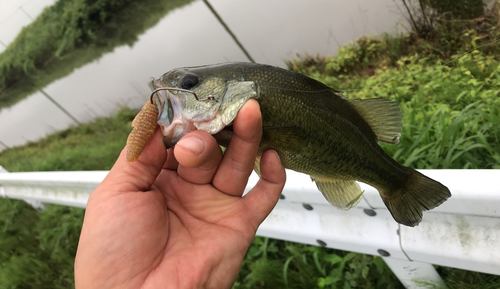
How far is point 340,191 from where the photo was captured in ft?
4.93

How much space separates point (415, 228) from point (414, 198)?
0.23m

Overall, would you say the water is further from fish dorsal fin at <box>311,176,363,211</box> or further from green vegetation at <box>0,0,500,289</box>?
fish dorsal fin at <box>311,176,363,211</box>

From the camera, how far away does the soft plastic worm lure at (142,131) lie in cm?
121

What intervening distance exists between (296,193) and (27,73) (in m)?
17.2

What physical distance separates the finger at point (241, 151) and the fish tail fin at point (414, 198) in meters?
0.73

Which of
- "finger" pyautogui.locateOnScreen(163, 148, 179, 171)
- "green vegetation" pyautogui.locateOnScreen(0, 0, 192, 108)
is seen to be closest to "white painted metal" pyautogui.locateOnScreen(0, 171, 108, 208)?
"finger" pyautogui.locateOnScreen(163, 148, 179, 171)

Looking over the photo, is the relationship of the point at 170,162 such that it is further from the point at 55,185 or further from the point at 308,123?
the point at 55,185

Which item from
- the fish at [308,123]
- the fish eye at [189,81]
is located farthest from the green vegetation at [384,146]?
the fish eye at [189,81]

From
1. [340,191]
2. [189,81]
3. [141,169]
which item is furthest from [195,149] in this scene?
[340,191]

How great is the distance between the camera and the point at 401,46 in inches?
170

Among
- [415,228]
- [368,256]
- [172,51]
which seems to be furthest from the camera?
[172,51]

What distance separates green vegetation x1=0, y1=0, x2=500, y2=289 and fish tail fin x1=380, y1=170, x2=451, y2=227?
0.71m

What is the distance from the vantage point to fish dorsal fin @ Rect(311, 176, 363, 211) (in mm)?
1473

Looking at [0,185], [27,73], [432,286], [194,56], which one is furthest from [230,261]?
[27,73]
